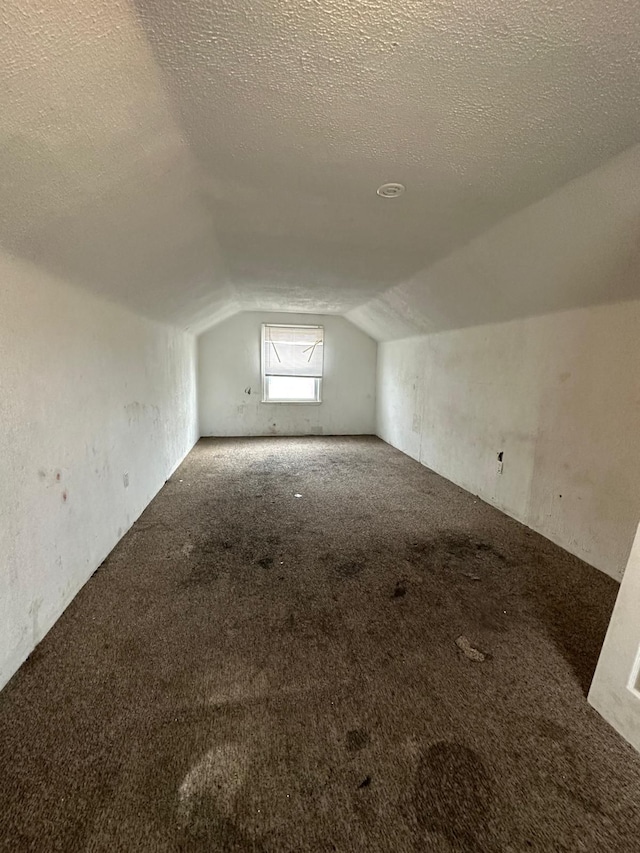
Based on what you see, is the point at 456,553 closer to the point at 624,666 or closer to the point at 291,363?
the point at 624,666

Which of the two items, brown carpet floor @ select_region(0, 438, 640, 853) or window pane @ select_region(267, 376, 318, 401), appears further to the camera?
window pane @ select_region(267, 376, 318, 401)

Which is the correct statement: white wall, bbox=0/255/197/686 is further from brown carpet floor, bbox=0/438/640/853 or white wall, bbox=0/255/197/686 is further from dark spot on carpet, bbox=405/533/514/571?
dark spot on carpet, bbox=405/533/514/571

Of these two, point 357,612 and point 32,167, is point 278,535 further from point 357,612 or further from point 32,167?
point 32,167

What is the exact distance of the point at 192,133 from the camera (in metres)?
1.32

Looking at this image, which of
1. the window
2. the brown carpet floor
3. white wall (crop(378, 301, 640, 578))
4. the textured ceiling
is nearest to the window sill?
the window

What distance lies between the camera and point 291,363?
20.8 feet

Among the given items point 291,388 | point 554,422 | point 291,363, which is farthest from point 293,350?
point 554,422

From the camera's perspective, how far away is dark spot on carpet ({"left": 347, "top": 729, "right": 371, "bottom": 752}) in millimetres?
1247

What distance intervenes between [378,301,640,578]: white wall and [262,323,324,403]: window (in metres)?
2.46

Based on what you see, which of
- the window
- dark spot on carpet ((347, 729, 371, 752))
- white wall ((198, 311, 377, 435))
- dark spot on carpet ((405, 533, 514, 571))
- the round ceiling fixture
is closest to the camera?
dark spot on carpet ((347, 729, 371, 752))

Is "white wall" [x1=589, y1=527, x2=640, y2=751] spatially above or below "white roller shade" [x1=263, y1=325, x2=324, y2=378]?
below

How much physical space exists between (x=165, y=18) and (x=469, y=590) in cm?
267

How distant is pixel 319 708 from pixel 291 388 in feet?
17.7

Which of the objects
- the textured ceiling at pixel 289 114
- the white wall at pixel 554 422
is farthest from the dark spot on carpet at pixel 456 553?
the textured ceiling at pixel 289 114
